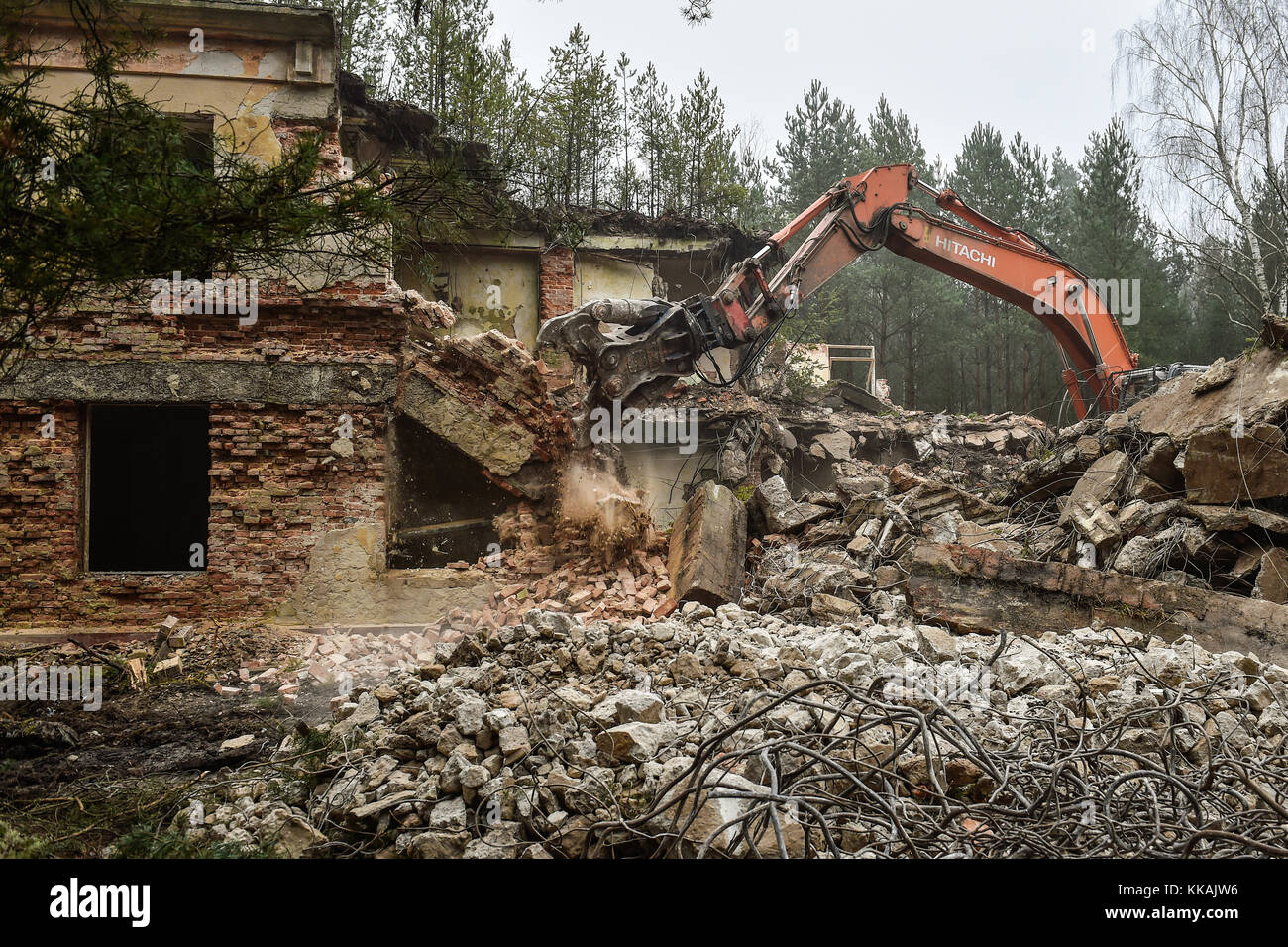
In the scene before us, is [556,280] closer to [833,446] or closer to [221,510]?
[833,446]

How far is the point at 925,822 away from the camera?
251 cm

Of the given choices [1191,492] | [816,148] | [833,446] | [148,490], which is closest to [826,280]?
[833,446]

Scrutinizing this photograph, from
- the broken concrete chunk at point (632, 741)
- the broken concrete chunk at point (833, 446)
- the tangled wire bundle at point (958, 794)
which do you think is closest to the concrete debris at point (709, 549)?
the broken concrete chunk at point (632, 741)

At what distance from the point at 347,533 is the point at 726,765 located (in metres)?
6.26

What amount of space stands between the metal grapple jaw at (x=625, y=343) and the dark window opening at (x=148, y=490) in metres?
4.04

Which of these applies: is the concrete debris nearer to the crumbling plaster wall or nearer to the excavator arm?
the excavator arm

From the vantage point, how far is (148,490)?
8.45 m

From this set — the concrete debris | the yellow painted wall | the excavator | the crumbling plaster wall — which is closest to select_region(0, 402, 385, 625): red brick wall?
the excavator

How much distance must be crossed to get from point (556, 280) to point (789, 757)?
10.2 m

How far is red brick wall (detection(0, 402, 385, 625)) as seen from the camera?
25.1 ft

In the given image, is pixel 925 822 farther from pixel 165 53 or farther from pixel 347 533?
pixel 165 53

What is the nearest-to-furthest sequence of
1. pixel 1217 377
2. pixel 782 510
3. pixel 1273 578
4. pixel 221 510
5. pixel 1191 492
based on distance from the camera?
1. pixel 1273 578
2. pixel 1191 492
3. pixel 1217 377
4. pixel 221 510
5. pixel 782 510
